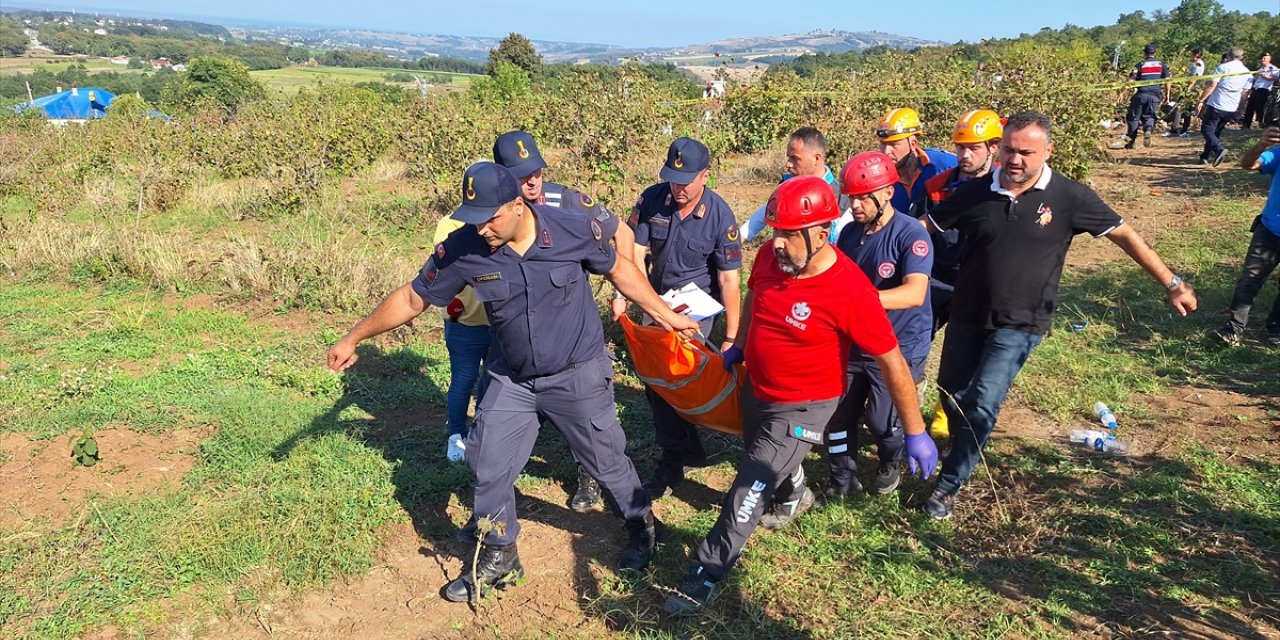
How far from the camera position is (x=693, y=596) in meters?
3.13

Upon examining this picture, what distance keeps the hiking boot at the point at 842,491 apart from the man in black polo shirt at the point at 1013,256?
0.51 m

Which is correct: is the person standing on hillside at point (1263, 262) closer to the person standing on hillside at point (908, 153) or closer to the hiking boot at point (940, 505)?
the person standing on hillside at point (908, 153)

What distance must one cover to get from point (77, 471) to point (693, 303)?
11.2ft

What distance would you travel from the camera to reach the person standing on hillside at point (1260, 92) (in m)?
13.6

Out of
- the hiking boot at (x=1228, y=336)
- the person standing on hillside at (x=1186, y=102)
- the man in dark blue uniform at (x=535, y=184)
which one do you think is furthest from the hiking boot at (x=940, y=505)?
the person standing on hillside at (x=1186, y=102)

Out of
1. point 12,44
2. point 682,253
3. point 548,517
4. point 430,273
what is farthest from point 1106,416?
point 12,44

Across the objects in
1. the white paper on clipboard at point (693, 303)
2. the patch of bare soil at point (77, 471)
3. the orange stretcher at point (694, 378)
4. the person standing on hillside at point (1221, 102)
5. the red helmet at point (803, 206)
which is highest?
the person standing on hillside at point (1221, 102)

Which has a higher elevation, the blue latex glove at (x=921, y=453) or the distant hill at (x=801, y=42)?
the distant hill at (x=801, y=42)

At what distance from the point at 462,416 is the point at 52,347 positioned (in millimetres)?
3813

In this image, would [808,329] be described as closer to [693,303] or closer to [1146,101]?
→ [693,303]

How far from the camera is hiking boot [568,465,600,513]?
3996 millimetres

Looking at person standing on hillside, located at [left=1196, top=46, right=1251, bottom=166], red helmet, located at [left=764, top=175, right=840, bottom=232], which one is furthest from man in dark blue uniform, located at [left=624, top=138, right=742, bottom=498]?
person standing on hillside, located at [left=1196, top=46, right=1251, bottom=166]

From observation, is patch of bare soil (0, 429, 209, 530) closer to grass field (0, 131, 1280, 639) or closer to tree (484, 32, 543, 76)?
grass field (0, 131, 1280, 639)

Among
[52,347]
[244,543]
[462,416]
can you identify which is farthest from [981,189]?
[52,347]
